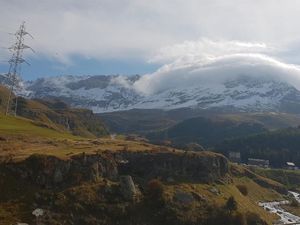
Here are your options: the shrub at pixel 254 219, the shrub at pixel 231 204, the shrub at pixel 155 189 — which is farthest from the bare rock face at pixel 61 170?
the shrub at pixel 254 219

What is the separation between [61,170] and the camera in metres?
95.4

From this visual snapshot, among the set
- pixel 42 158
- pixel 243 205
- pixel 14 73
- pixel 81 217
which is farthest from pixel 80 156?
pixel 14 73

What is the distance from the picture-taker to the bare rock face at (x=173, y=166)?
113025mm

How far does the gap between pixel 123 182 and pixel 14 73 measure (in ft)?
223

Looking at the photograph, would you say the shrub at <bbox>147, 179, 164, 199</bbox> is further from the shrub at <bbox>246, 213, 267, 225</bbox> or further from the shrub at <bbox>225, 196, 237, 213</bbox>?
the shrub at <bbox>246, 213, 267, 225</bbox>

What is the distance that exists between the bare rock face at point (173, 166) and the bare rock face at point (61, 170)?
8990mm

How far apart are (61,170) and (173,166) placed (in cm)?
3018

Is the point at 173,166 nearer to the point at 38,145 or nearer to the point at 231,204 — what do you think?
the point at 231,204

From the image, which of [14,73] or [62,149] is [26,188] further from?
[14,73]

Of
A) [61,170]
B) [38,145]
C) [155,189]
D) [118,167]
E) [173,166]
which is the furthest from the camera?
[173,166]

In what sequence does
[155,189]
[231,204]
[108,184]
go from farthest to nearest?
1. [231,204]
2. [155,189]
3. [108,184]

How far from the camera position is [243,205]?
375ft

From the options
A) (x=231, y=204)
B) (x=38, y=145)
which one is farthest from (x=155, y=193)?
(x=38, y=145)

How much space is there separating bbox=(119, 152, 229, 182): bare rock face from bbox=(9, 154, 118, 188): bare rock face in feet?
29.5
